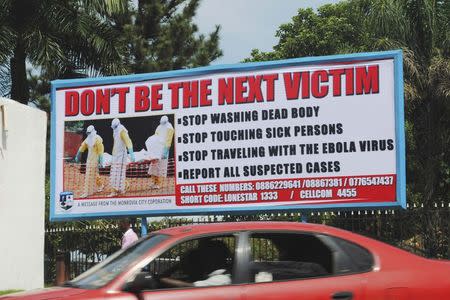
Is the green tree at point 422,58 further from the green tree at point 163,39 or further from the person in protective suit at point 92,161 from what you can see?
the person in protective suit at point 92,161

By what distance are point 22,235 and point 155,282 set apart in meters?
10.7

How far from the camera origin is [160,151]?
14930 millimetres

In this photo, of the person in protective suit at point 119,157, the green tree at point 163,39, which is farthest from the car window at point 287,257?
the green tree at point 163,39

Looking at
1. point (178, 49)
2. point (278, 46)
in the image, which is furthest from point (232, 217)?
point (278, 46)

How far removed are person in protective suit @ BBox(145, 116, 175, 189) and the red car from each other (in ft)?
Result: 27.9

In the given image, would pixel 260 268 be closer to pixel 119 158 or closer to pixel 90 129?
pixel 119 158

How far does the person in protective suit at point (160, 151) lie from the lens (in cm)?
1486

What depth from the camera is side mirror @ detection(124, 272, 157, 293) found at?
5.59 metres

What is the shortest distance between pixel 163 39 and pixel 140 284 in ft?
83.3

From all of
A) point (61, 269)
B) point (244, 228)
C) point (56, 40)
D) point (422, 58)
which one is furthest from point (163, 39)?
point (244, 228)

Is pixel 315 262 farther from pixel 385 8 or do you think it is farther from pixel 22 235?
pixel 385 8

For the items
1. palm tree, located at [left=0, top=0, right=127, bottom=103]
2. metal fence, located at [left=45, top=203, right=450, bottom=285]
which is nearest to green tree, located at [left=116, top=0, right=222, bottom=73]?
palm tree, located at [left=0, top=0, right=127, bottom=103]

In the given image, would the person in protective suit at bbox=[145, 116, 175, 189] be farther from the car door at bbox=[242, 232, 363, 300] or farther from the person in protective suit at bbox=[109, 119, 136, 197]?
the car door at bbox=[242, 232, 363, 300]

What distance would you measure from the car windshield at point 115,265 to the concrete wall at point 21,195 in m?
9.60
